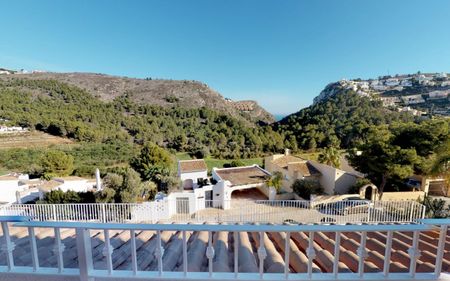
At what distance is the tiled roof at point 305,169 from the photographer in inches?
583

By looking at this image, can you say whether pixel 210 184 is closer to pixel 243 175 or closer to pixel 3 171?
pixel 243 175

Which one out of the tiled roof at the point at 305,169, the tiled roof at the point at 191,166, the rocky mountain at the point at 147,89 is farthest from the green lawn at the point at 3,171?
the tiled roof at the point at 305,169

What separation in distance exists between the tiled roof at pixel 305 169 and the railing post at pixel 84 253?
14422 mm

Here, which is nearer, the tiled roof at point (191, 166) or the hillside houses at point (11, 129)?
the tiled roof at point (191, 166)

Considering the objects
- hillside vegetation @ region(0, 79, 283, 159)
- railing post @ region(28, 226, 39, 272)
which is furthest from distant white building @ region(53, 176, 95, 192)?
hillside vegetation @ region(0, 79, 283, 159)

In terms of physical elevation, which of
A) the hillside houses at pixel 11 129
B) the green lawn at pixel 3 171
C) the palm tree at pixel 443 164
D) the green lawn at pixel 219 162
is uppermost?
the hillside houses at pixel 11 129

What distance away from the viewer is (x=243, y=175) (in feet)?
54.4

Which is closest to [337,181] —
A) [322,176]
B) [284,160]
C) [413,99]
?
[322,176]

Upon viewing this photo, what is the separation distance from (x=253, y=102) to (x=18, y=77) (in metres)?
60.1

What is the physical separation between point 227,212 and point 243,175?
15.8ft

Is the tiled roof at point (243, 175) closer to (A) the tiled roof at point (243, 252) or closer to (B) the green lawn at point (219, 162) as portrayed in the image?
(B) the green lawn at point (219, 162)

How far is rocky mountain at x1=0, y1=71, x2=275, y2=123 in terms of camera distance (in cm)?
5056

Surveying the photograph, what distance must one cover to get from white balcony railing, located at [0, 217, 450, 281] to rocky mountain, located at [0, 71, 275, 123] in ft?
174

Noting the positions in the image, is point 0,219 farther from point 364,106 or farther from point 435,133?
point 364,106
